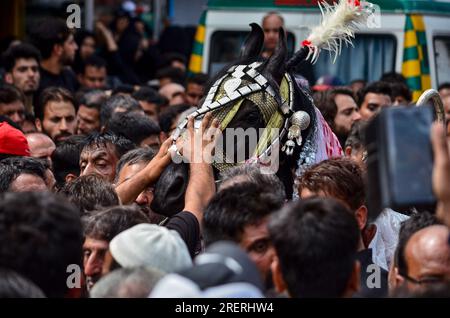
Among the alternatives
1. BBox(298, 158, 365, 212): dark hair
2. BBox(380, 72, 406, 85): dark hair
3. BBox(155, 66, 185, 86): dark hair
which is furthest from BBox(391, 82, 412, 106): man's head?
BBox(298, 158, 365, 212): dark hair

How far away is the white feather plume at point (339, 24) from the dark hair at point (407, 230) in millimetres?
1270

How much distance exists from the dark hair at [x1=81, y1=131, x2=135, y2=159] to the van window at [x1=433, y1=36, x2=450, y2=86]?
14.7 ft

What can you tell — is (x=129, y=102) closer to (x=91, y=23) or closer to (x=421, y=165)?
(x=91, y=23)

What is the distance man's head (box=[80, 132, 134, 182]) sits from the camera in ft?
24.7

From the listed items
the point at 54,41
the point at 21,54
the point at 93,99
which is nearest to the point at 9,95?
the point at 93,99

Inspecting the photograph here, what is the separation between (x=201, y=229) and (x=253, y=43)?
1.31m

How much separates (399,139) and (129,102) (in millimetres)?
6432

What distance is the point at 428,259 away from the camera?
15.3ft

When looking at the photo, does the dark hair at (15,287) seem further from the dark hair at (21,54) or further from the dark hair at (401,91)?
the dark hair at (21,54)

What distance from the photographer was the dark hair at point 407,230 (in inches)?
191

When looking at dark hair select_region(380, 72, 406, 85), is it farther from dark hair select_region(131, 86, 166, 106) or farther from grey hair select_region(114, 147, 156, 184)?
grey hair select_region(114, 147, 156, 184)

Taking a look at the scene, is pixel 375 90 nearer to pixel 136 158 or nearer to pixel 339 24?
pixel 136 158

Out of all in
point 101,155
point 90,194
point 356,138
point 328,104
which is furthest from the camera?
point 328,104
